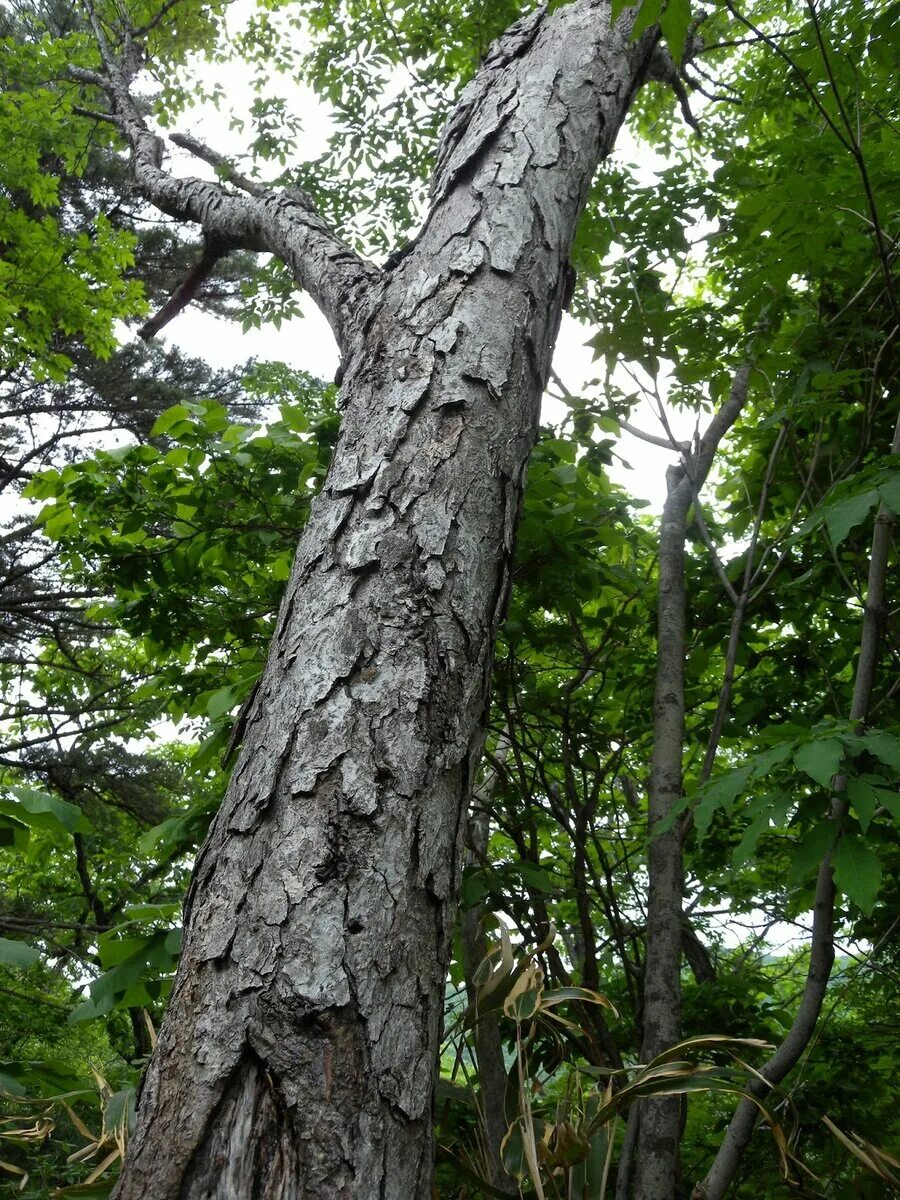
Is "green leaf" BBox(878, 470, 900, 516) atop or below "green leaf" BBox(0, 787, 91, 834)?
atop

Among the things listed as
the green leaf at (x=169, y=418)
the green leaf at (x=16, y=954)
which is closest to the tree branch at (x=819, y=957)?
the green leaf at (x=16, y=954)

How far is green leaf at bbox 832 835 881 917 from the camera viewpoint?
138cm

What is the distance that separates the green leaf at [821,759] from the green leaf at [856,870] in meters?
0.15

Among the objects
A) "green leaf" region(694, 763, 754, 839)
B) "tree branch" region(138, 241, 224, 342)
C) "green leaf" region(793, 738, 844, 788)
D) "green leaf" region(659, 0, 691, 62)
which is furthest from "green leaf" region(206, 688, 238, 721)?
"tree branch" region(138, 241, 224, 342)

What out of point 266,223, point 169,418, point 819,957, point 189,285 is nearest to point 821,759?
point 819,957

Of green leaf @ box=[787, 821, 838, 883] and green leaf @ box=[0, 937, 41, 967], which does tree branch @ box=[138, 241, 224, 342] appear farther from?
green leaf @ box=[787, 821, 838, 883]

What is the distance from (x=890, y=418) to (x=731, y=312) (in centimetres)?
68

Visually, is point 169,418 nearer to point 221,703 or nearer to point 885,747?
point 221,703

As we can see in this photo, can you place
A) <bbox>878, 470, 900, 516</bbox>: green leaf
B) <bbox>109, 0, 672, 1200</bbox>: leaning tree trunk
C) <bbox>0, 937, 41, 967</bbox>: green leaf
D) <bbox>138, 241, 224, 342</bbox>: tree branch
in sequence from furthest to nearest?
<bbox>138, 241, 224, 342</bbox>: tree branch < <bbox>878, 470, 900, 516</bbox>: green leaf < <bbox>0, 937, 41, 967</bbox>: green leaf < <bbox>109, 0, 672, 1200</bbox>: leaning tree trunk

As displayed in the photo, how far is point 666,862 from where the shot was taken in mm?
1937

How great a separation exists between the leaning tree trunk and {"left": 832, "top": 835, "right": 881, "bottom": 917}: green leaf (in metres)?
0.75

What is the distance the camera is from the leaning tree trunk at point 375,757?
0.76m

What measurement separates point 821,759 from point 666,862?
0.69 metres

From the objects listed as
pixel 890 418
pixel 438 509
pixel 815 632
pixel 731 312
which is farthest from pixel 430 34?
pixel 438 509
